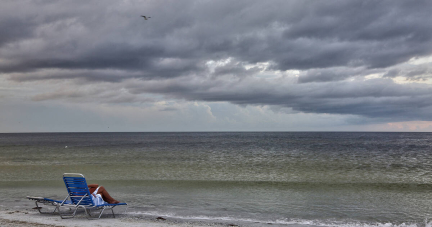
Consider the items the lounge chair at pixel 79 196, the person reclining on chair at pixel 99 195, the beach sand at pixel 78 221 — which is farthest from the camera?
the person reclining on chair at pixel 99 195

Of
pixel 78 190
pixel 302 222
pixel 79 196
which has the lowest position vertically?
pixel 302 222

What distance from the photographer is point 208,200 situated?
12.0 m

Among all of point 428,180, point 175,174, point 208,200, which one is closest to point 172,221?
point 208,200

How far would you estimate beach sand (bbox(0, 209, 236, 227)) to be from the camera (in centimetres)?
802

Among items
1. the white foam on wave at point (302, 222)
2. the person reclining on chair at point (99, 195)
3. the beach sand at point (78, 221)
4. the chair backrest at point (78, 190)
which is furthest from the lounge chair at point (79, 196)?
the white foam on wave at point (302, 222)

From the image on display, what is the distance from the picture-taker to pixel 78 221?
837cm

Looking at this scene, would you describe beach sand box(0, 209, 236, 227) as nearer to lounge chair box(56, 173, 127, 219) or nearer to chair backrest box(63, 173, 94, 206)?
lounge chair box(56, 173, 127, 219)

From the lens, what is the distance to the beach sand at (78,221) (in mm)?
8023

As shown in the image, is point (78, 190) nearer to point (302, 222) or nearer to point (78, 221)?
point (78, 221)

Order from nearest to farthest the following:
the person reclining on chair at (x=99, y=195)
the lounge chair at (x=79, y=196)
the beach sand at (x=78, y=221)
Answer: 1. the beach sand at (x=78, y=221)
2. the lounge chair at (x=79, y=196)
3. the person reclining on chair at (x=99, y=195)

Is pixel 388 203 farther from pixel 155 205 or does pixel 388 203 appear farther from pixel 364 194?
pixel 155 205

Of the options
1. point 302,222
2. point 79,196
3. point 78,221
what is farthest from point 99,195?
point 302,222

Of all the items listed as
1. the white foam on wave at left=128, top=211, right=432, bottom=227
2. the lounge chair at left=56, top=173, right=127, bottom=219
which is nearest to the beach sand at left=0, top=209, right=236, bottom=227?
the lounge chair at left=56, top=173, right=127, bottom=219

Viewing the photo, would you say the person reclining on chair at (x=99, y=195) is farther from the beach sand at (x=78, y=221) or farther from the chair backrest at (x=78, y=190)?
the beach sand at (x=78, y=221)
